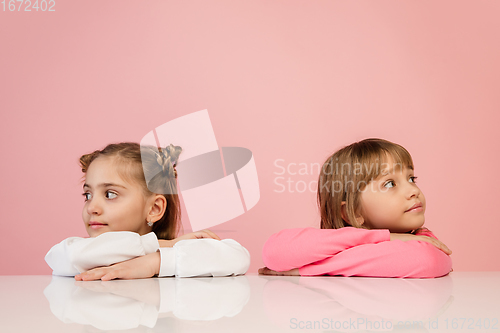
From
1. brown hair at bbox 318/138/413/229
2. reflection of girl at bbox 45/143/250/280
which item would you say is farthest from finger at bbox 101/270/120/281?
brown hair at bbox 318/138/413/229

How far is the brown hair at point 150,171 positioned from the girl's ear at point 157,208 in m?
0.02

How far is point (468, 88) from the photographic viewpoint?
220 centimetres

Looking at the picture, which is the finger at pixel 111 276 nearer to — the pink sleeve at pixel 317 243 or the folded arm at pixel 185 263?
the folded arm at pixel 185 263

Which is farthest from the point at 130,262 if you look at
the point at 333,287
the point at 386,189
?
the point at 386,189

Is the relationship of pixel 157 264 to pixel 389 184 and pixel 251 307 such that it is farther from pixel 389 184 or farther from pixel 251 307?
pixel 389 184

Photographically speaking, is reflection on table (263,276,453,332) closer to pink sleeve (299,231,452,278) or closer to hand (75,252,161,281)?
pink sleeve (299,231,452,278)

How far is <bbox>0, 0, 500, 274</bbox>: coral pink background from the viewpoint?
81.0 inches

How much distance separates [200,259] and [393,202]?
0.51 metres

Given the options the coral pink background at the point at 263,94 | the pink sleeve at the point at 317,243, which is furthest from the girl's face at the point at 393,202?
the coral pink background at the point at 263,94

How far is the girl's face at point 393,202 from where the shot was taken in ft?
3.76

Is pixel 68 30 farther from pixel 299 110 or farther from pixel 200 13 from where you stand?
pixel 299 110

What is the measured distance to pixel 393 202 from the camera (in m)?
1.15

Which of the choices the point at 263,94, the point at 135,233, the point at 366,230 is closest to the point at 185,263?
the point at 135,233

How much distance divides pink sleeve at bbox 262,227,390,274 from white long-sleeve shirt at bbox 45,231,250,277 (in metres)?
0.10
